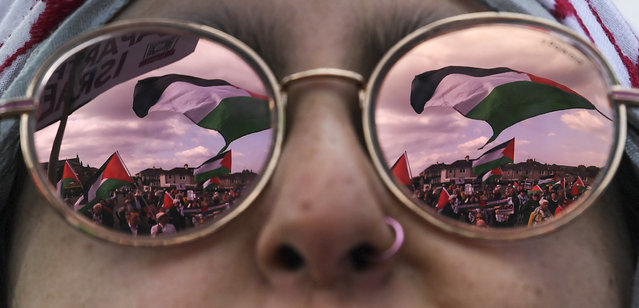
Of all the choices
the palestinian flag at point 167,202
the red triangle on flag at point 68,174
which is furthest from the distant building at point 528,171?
the red triangle on flag at point 68,174

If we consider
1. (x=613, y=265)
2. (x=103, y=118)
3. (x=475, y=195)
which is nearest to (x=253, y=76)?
(x=103, y=118)

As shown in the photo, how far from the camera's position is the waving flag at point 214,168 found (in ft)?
2.65

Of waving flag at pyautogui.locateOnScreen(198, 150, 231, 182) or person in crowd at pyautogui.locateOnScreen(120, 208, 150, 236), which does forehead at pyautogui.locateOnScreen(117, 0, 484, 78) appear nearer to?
waving flag at pyautogui.locateOnScreen(198, 150, 231, 182)

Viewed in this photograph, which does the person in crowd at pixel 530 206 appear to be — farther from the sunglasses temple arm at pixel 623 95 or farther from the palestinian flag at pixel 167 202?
the palestinian flag at pixel 167 202

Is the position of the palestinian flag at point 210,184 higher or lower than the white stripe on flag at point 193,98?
lower

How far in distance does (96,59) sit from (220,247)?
0.38m

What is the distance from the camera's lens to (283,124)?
0.81 metres

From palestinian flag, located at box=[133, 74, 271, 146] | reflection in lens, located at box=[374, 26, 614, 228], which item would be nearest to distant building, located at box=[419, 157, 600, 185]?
reflection in lens, located at box=[374, 26, 614, 228]

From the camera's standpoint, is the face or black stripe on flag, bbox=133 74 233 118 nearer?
the face

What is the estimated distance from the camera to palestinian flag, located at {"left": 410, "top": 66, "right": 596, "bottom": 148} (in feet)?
2.81

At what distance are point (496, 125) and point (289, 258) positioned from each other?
0.41m

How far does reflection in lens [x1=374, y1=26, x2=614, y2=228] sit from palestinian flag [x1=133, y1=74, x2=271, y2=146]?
0.20m

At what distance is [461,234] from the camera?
2.64 ft

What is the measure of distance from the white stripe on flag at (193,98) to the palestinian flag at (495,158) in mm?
387
